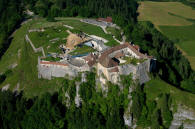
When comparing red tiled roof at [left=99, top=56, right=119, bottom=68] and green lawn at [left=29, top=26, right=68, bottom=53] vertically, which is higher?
red tiled roof at [left=99, top=56, right=119, bottom=68]

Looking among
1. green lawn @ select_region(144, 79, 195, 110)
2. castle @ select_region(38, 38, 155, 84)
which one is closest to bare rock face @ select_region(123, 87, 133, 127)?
green lawn @ select_region(144, 79, 195, 110)

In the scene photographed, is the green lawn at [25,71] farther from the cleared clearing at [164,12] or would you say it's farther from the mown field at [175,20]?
the cleared clearing at [164,12]

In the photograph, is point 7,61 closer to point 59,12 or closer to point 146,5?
point 59,12

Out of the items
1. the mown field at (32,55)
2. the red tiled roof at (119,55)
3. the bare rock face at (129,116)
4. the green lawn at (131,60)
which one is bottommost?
the bare rock face at (129,116)

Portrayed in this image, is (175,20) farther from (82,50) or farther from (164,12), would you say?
(82,50)

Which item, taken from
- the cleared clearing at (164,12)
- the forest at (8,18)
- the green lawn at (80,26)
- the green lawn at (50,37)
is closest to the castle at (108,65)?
the green lawn at (50,37)

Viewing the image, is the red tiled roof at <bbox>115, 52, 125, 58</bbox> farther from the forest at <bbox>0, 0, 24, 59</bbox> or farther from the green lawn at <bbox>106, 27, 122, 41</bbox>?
the forest at <bbox>0, 0, 24, 59</bbox>

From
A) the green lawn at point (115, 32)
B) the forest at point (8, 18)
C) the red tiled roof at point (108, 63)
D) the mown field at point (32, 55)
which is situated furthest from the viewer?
the forest at point (8, 18)

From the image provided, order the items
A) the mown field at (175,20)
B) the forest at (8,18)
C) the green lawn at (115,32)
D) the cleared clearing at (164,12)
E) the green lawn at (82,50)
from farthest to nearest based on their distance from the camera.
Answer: the cleared clearing at (164,12)
the mown field at (175,20)
the forest at (8,18)
the green lawn at (115,32)
the green lawn at (82,50)
